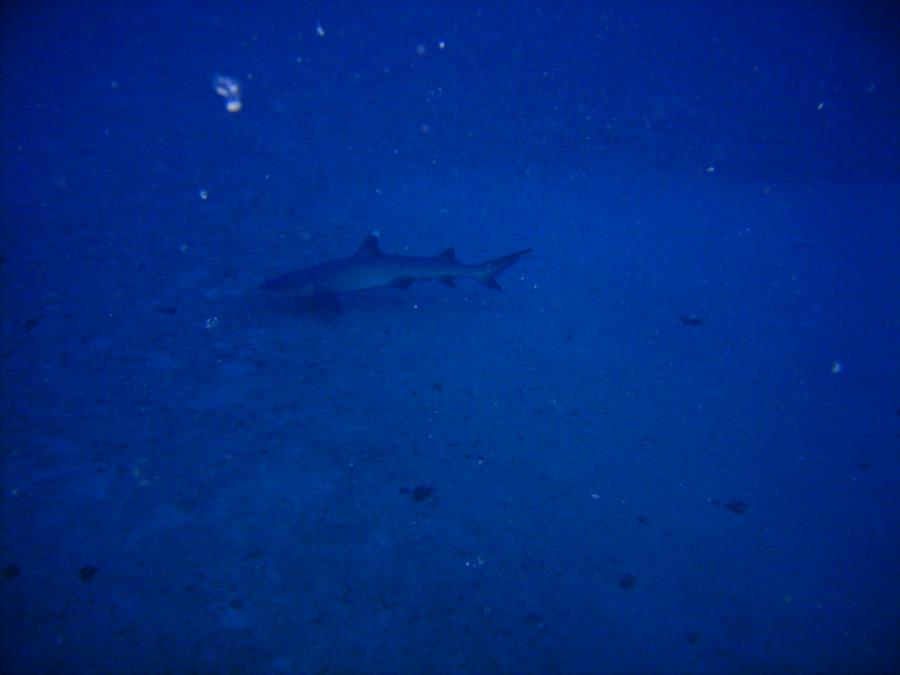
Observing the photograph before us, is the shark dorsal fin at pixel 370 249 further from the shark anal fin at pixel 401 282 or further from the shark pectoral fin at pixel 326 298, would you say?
the shark pectoral fin at pixel 326 298

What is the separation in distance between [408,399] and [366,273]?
2.32 m

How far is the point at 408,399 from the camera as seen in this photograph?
5480 mm

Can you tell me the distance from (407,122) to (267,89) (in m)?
5.11

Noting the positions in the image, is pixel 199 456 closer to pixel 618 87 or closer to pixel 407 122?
pixel 407 122

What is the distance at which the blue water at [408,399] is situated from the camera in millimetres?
3408

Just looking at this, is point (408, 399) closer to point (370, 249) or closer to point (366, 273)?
point (366, 273)

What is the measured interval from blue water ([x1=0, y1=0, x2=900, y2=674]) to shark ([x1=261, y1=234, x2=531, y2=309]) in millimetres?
455

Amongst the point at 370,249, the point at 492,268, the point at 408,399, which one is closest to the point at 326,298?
the point at 370,249

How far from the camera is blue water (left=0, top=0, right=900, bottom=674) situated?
3.41 meters

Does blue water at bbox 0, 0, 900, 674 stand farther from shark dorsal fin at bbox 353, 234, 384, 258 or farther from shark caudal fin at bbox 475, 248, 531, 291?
shark dorsal fin at bbox 353, 234, 384, 258

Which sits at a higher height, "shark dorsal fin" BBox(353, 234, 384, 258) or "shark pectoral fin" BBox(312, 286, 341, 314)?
"shark dorsal fin" BBox(353, 234, 384, 258)

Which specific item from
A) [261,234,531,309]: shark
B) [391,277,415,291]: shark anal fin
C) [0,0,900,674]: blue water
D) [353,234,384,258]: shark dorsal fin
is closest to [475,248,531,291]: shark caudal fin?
[261,234,531,309]: shark

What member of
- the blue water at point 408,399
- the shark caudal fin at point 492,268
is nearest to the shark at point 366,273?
the shark caudal fin at point 492,268

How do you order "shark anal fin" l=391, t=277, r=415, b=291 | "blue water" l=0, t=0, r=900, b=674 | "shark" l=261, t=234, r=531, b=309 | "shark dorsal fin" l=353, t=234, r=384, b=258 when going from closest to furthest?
1. "blue water" l=0, t=0, r=900, b=674
2. "shark" l=261, t=234, r=531, b=309
3. "shark dorsal fin" l=353, t=234, r=384, b=258
4. "shark anal fin" l=391, t=277, r=415, b=291
